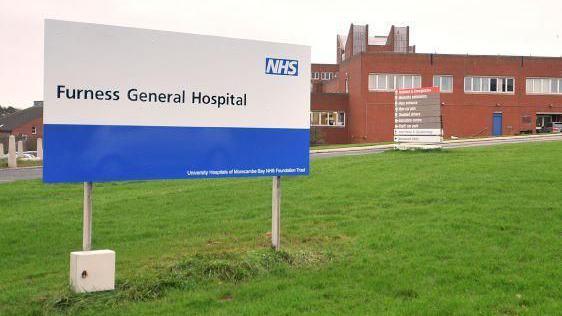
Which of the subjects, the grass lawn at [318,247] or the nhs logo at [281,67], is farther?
the nhs logo at [281,67]

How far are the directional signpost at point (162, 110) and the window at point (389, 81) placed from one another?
45.8 meters

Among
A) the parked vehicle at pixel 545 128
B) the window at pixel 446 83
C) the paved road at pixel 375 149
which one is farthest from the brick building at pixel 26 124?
the paved road at pixel 375 149

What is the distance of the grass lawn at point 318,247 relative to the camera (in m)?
6.00

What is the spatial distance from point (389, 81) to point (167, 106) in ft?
156

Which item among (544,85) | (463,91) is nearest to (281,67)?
(463,91)

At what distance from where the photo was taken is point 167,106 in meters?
7.19

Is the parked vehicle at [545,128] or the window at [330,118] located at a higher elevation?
the window at [330,118]

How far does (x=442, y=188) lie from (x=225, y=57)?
621cm

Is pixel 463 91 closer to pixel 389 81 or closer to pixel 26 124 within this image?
pixel 389 81

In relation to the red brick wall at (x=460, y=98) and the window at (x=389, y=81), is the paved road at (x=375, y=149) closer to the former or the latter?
the red brick wall at (x=460, y=98)

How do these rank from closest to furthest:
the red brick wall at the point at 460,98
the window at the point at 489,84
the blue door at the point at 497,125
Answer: the red brick wall at the point at 460,98
the window at the point at 489,84
the blue door at the point at 497,125

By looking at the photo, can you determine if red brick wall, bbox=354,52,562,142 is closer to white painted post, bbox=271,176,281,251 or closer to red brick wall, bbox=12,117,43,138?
white painted post, bbox=271,176,281,251

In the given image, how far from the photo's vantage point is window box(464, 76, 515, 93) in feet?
179

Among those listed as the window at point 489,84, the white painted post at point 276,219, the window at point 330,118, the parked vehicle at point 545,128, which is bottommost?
the white painted post at point 276,219
